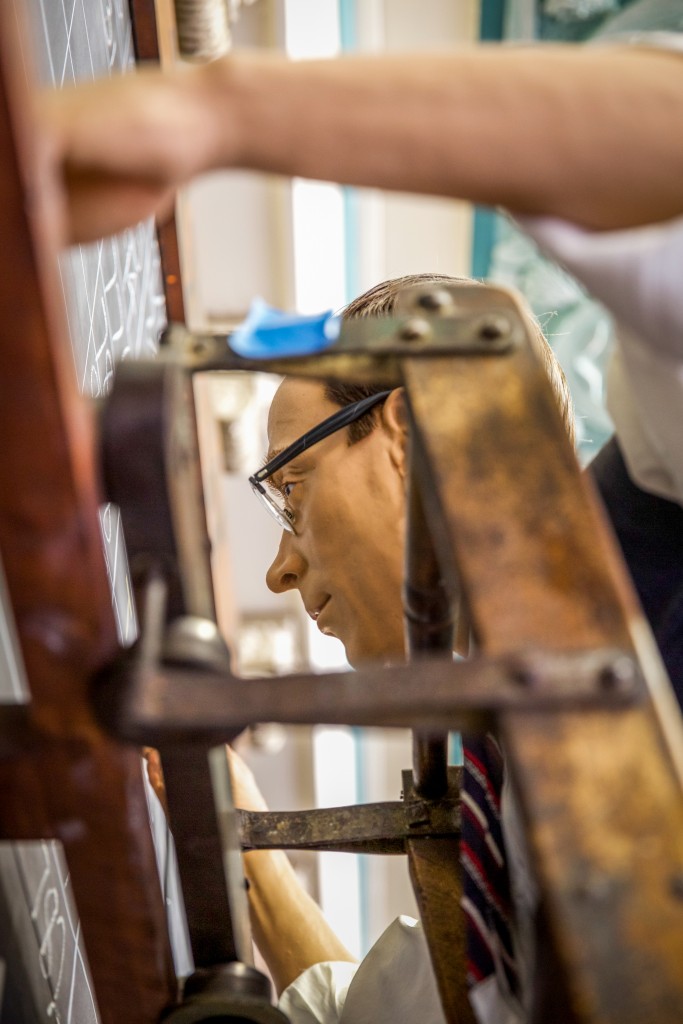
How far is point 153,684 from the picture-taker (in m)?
0.44

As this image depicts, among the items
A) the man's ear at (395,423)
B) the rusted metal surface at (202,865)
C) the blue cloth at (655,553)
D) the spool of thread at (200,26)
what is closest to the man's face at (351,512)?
the man's ear at (395,423)

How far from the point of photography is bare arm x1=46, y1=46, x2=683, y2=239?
438 mm

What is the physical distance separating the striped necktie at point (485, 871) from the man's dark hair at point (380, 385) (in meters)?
0.41

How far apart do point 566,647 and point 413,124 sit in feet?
0.86

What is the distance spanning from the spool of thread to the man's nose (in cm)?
119

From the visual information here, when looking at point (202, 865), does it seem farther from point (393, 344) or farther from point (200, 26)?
point (200, 26)

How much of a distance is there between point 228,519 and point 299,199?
3.85ft

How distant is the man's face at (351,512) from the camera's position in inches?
45.0

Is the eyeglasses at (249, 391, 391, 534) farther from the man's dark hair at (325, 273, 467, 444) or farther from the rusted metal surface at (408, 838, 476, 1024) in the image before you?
Answer: the rusted metal surface at (408, 838, 476, 1024)

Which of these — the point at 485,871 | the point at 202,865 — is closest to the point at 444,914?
the point at 485,871

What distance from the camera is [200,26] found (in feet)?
6.67

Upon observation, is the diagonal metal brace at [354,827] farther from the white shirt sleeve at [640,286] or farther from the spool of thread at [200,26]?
the spool of thread at [200,26]

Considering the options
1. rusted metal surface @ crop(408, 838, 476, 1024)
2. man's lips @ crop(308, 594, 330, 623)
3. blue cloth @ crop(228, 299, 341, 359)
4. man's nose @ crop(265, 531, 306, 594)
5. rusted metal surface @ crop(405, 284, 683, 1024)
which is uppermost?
blue cloth @ crop(228, 299, 341, 359)

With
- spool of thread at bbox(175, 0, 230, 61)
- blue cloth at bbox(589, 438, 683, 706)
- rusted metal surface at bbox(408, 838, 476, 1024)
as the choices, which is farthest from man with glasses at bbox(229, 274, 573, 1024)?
spool of thread at bbox(175, 0, 230, 61)
